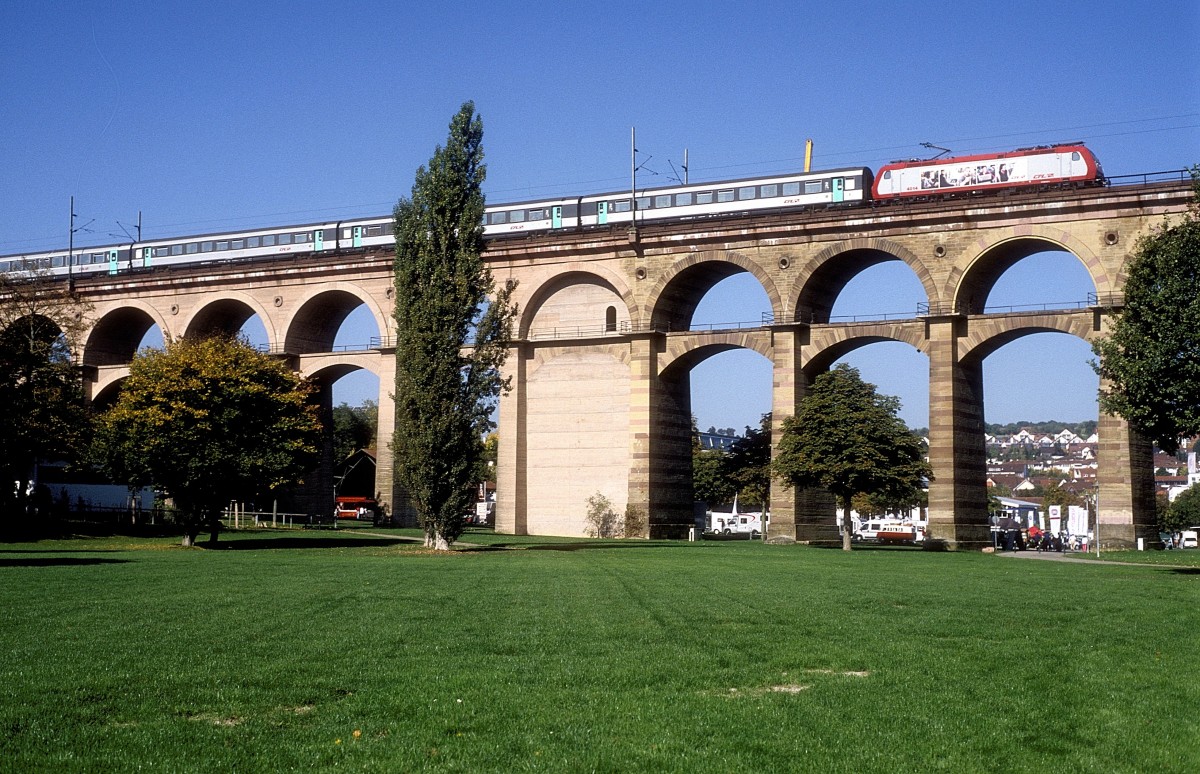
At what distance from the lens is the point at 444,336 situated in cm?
4122

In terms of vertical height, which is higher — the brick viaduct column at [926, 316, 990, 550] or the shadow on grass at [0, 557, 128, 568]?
the brick viaduct column at [926, 316, 990, 550]

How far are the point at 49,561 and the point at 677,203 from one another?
38502 mm

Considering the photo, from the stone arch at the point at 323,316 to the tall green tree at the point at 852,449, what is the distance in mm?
Answer: 24741

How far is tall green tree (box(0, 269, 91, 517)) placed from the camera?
1972 inches

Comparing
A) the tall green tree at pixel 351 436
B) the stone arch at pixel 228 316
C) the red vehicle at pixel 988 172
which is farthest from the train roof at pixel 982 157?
the tall green tree at pixel 351 436

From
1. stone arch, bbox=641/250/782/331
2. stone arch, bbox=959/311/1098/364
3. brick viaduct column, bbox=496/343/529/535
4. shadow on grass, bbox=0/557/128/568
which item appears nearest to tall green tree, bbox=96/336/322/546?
shadow on grass, bbox=0/557/128/568

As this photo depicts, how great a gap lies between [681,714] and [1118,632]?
8.91m

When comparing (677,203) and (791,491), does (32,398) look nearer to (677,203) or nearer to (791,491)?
(677,203)

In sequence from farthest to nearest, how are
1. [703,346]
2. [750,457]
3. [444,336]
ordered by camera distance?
[750,457], [703,346], [444,336]

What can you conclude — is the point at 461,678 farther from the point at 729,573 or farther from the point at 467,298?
the point at 467,298

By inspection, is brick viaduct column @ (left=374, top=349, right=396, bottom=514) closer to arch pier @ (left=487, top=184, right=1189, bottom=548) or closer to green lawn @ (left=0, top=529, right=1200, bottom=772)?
arch pier @ (left=487, top=184, right=1189, bottom=548)

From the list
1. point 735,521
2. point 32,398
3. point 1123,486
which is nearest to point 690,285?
point 1123,486

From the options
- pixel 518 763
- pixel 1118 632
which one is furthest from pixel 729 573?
pixel 518 763

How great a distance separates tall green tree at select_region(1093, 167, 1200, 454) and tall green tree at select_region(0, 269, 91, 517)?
40.0m
